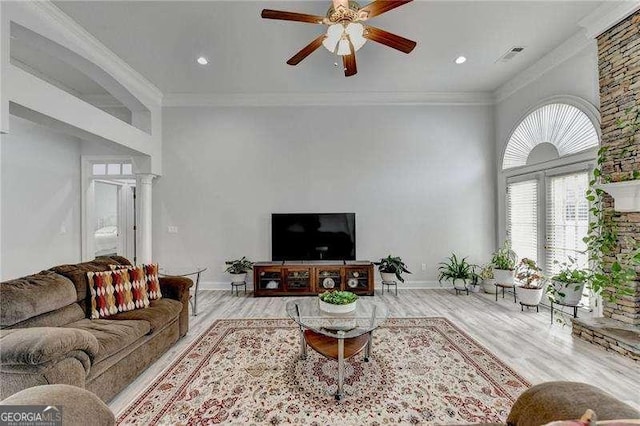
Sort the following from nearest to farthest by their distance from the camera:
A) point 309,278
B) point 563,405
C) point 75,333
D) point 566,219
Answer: point 563,405, point 75,333, point 566,219, point 309,278

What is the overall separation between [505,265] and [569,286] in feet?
4.02

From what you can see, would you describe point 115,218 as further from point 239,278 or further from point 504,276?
point 504,276

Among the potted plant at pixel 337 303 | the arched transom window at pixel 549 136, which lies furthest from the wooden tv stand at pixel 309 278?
the arched transom window at pixel 549 136

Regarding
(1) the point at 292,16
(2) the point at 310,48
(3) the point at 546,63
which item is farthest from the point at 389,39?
(3) the point at 546,63

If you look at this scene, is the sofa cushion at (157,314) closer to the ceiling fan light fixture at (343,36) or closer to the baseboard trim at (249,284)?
the baseboard trim at (249,284)

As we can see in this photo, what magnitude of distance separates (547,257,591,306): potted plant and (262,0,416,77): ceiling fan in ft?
9.85

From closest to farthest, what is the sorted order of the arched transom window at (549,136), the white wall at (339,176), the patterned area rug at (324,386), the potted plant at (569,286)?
the patterned area rug at (324,386), the potted plant at (569,286), the arched transom window at (549,136), the white wall at (339,176)

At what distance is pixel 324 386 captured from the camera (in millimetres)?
2150

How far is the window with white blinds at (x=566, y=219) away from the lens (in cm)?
340

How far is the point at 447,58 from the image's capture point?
12.7 ft

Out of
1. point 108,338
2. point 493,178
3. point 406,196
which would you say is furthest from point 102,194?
point 493,178

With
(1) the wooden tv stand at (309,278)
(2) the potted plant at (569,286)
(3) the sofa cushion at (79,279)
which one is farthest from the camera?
(1) the wooden tv stand at (309,278)

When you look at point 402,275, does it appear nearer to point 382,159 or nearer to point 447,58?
point 382,159

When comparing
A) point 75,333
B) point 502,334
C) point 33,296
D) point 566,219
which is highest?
point 566,219
